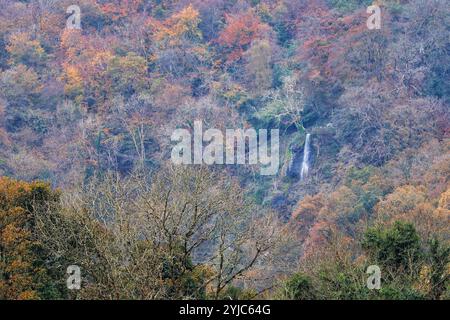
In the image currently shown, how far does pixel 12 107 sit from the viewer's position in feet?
183

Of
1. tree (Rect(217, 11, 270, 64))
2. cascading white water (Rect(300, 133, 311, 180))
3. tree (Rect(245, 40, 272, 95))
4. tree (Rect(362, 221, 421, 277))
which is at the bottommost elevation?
tree (Rect(362, 221, 421, 277))

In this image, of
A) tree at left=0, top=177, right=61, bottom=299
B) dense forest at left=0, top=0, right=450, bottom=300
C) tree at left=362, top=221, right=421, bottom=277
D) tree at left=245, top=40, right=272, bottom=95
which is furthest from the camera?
tree at left=245, top=40, right=272, bottom=95

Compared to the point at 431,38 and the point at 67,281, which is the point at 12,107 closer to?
the point at 431,38

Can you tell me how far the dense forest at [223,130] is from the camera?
18.6m

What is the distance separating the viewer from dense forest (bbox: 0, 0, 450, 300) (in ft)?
61.2

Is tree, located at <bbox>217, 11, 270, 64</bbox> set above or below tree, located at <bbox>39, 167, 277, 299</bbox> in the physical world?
above

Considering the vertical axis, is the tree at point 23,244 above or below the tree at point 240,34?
below

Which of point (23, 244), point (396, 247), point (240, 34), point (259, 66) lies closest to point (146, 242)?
point (23, 244)

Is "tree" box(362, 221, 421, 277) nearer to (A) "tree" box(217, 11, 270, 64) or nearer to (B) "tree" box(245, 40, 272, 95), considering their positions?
(B) "tree" box(245, 40, 272, 95)

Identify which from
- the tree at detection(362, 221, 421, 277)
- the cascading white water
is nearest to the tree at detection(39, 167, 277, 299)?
the tree at detection(362, 221, 421, 277)

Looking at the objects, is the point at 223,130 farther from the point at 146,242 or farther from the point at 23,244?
the point at 146,242

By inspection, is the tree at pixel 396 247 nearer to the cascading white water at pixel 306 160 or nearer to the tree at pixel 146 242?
the tree at pixel 146 242

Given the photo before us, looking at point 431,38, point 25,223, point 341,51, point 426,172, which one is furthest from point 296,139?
point 25,223

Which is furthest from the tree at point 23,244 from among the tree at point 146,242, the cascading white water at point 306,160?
→ the cascading white water at point 306,160
